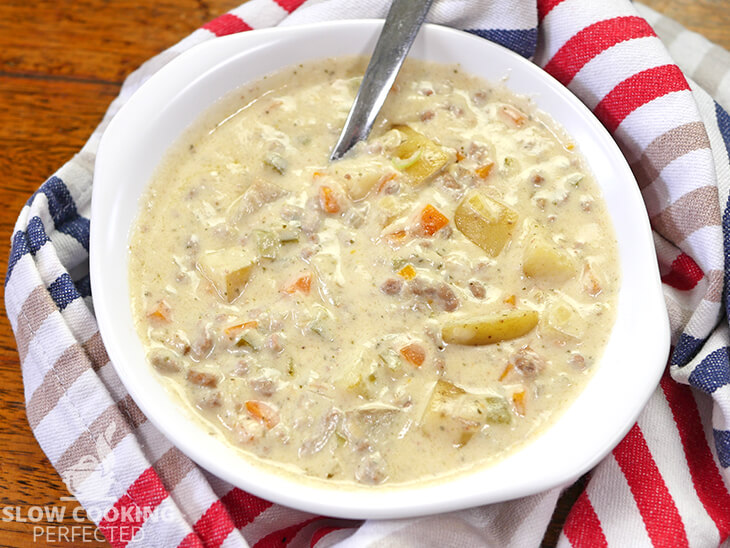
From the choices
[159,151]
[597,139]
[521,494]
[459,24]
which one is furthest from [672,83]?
[159,151]

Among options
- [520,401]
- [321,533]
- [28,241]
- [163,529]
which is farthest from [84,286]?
[520,401]

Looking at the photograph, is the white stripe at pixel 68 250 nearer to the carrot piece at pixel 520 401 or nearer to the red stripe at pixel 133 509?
the red stripe at pixel 133 509

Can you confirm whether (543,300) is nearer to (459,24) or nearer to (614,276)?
(614,276)

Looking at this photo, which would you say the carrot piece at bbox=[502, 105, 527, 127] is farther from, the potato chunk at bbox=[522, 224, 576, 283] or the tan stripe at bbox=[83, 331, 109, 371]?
the tan stripe at bbox=[83, 331, 109, 371]

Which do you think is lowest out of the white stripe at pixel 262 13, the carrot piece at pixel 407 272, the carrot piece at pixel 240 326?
the carrot piece at pixel 240 326

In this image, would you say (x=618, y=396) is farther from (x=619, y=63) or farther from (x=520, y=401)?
(x=619, y=63)

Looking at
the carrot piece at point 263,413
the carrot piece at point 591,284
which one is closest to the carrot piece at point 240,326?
the carrot piece at point 263,413
